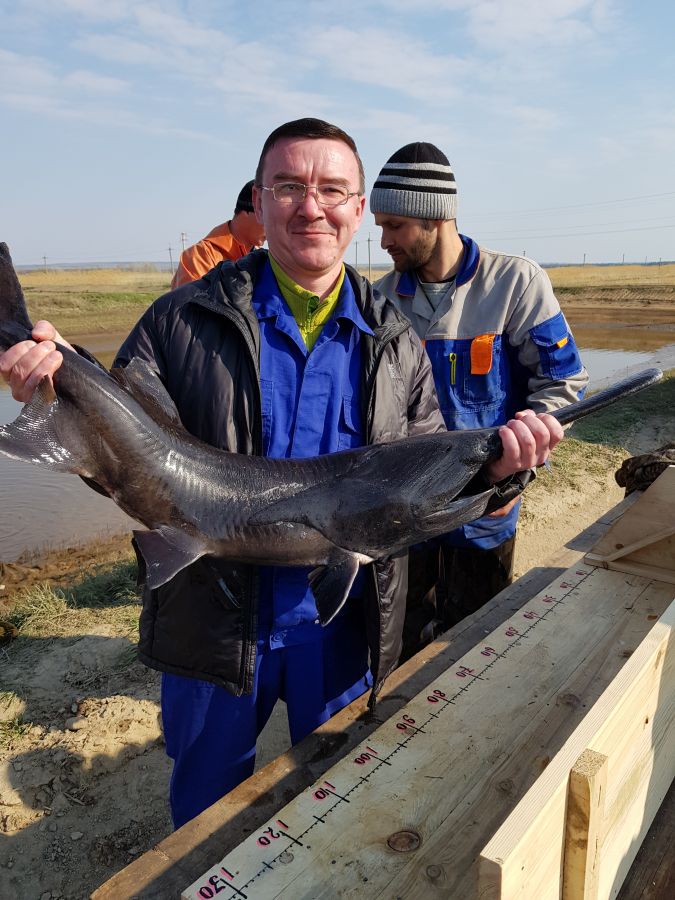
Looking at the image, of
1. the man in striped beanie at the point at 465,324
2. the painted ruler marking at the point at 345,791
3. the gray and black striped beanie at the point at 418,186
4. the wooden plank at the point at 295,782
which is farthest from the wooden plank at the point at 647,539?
the gray and black striped beanie at the point at 418,186

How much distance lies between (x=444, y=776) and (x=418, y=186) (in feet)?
10.3

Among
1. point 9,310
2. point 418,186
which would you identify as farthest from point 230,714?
point 418,186

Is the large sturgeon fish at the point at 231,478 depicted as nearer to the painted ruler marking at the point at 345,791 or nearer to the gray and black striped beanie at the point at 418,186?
the painted ruler marking at the point at 345,791

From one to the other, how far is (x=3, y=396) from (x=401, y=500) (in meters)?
15.5

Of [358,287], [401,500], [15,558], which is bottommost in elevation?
[15,558]

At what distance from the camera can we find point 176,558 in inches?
88.6

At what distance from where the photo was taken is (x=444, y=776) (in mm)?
2154

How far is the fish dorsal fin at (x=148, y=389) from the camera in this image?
7.59ft

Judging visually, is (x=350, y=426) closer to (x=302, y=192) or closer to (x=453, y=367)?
(x=302, y=192)

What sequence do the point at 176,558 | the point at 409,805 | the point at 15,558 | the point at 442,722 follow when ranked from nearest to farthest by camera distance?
the point at 409,805, the point at 176,558, the point at 442,722, the point at 15,558

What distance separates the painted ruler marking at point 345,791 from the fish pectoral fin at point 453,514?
64 cm

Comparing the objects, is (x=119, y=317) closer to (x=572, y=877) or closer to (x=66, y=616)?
(x=66, y=616)

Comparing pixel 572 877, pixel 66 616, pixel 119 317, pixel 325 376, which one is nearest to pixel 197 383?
pixel 325 376

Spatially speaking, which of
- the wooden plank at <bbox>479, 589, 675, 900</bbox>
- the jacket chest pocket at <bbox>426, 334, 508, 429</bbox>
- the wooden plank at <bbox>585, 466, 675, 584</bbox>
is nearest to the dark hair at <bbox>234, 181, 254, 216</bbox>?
the jacket chest pocket at <bbox>426, 334, 508, 429</bbox>
